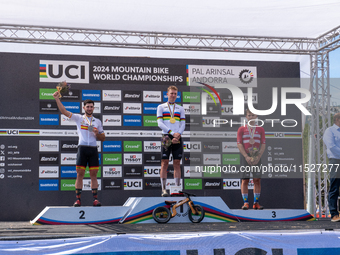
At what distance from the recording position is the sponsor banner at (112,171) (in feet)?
23.7

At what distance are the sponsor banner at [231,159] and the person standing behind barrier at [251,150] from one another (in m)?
1.47

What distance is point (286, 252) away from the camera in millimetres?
2742

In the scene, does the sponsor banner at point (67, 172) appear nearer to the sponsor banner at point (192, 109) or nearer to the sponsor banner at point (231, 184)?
the sponsor banner at point (192, 109)

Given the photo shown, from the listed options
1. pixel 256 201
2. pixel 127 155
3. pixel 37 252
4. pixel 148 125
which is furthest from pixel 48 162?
pixel 37 252

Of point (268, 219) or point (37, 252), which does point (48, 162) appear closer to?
point (268, 219)

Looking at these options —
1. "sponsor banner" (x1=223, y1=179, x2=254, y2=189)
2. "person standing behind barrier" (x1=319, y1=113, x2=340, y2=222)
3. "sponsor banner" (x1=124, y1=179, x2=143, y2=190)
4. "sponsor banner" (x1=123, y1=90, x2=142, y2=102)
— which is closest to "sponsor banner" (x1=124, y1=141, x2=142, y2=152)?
"sponsor banner" (x1=124, y1=179, x2=143, y2=190)

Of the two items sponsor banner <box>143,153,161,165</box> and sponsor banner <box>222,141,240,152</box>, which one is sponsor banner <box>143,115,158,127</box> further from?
sponsor banner <box>222,141,240,152</box>

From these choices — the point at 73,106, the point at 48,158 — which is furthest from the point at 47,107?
the point at 48,158

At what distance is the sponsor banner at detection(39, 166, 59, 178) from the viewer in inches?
277

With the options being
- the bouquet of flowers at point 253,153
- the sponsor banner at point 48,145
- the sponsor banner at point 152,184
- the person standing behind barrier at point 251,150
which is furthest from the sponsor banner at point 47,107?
the bouquet of flowers at point 253,153

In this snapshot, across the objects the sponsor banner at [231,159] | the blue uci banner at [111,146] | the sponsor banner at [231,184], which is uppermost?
the blue uci banner at [111,146]

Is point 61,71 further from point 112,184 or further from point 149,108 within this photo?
point 112,184

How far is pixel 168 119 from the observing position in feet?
19.2

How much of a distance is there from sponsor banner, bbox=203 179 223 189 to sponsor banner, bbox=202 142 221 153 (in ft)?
1.88
